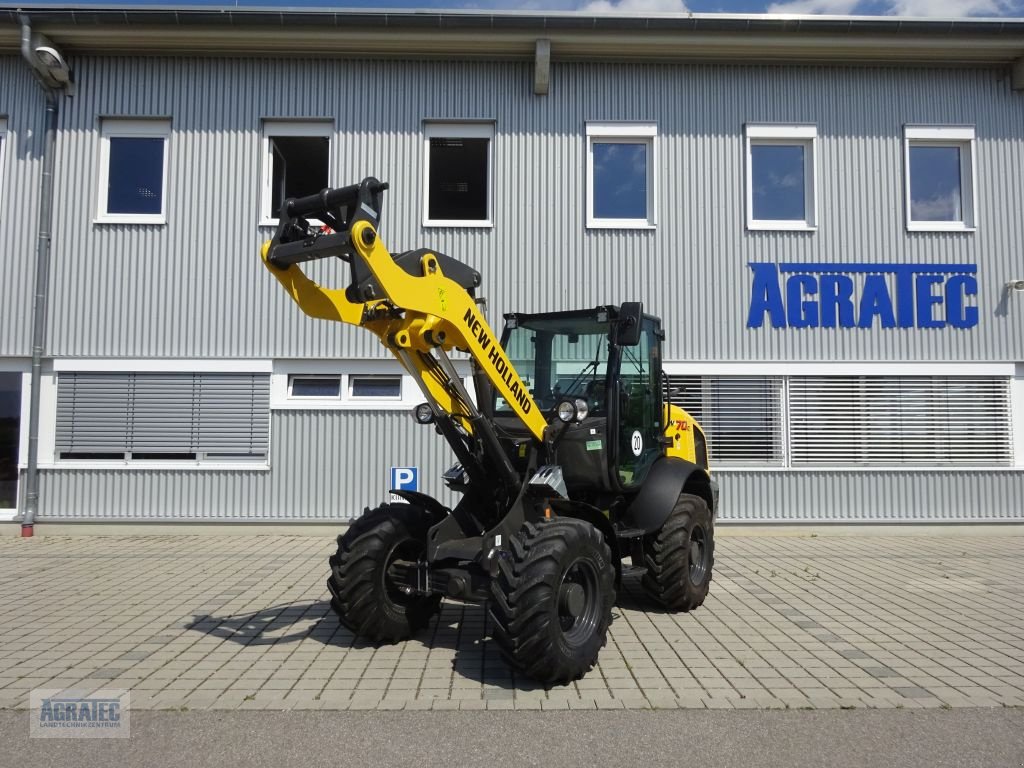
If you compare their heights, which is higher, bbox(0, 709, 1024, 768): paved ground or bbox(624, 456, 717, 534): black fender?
bbox(624, 456, 717, 534): black fender

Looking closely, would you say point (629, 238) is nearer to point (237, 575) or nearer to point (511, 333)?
point (511, 333)

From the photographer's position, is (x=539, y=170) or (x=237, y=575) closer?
(x=237, y=575)

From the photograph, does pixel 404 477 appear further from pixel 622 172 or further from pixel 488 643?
pixel 622 172

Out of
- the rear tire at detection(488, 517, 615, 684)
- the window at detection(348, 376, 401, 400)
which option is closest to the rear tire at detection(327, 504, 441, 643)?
the rear tire at detection(488, 517, 615, 684)

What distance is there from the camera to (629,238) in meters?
10.6

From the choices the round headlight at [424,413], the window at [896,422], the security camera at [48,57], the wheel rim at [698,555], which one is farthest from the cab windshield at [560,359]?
the security camera at [48,57]

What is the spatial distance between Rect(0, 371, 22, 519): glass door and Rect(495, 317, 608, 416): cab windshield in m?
8.11

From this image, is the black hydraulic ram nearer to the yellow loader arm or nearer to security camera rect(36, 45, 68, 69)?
the yellow loader arm

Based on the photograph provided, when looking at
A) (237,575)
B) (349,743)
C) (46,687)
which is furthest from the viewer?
(237,575)

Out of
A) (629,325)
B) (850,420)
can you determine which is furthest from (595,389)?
(850,420)

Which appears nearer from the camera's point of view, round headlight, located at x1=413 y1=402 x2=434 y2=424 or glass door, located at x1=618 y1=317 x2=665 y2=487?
round headlight, located at x1=413 y1=402 x2=434 y2=424

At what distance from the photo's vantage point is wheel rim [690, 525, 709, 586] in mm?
6385

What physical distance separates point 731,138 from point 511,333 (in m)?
6.41

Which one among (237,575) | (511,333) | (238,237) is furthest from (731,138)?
(237,575)
